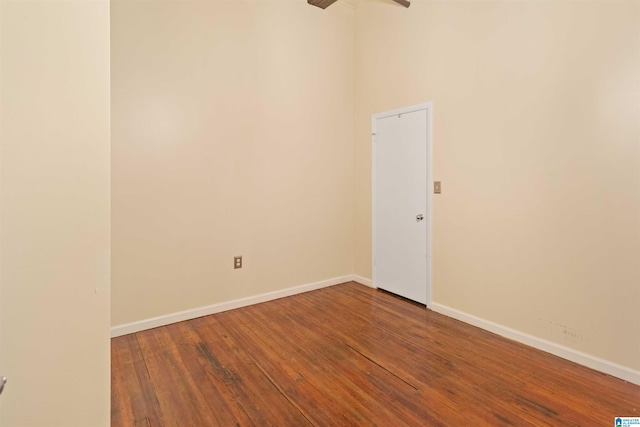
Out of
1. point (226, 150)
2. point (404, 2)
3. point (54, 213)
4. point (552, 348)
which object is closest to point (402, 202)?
point (552, 348)

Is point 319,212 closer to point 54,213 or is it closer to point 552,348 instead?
point 552,348

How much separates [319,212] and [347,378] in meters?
2.14

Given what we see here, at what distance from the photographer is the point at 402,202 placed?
11.6ft

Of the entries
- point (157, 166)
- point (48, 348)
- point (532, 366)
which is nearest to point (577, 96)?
point (532, 366)

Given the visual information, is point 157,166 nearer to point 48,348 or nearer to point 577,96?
point 48,348

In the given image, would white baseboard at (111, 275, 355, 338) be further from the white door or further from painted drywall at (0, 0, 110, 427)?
painted drywall at (0, 0, 110, 427)

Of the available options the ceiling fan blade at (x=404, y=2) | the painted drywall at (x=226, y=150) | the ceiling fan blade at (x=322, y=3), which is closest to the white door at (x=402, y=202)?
the painted drywall at (x=226, y=150)

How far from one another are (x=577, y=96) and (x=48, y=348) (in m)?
3.12

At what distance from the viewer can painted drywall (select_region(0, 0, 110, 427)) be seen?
0.77 metres

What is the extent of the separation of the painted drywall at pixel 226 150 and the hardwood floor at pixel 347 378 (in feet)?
1.85

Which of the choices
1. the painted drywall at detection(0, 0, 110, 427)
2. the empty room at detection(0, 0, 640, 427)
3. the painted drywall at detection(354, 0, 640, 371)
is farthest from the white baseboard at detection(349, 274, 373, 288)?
the painted drywall at detection(0, 0, 110, 427)

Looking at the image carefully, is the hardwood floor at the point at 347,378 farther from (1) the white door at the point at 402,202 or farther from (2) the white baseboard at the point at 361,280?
(2) the white baseboard at the point at 361,280

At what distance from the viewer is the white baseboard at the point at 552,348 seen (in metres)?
2.09

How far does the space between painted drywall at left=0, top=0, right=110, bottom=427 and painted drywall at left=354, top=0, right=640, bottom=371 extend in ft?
9.07
